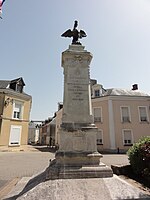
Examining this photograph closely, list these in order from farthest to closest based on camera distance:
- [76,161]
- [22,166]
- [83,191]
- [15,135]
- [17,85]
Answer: [17,85]
[15,135]
[22,166]
[76,161]
[83,191]

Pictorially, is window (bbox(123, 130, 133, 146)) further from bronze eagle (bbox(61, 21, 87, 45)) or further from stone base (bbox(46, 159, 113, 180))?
stone base (bbox(46, 159, 113, 180))

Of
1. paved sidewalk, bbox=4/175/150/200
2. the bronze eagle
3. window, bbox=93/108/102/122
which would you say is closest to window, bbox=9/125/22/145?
window, bbox=93/108/102/122

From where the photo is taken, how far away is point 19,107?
2162 cm

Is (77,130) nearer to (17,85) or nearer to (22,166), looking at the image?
(22,166)

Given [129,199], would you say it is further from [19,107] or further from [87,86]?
[19,107]

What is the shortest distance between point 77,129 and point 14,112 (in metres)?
18.0

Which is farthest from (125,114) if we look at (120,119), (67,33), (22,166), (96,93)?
(67,33)

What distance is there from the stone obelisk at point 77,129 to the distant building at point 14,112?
633 inches

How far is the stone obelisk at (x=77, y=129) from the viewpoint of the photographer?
4309 millimetres

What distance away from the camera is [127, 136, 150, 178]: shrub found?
5.15 m

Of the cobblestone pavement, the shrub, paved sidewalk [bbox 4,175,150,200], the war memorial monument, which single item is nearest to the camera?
paved sidewalk [bbox 4,175,150,200]

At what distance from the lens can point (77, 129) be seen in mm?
4977

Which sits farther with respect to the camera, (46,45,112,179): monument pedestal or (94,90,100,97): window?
(94,90,100,97): window

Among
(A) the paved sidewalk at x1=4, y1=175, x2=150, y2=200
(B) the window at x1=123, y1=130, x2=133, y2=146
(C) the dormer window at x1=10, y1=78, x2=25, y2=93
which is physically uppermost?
(C) the dormer window at x1=10, y1=78, x2=25, y2=93
